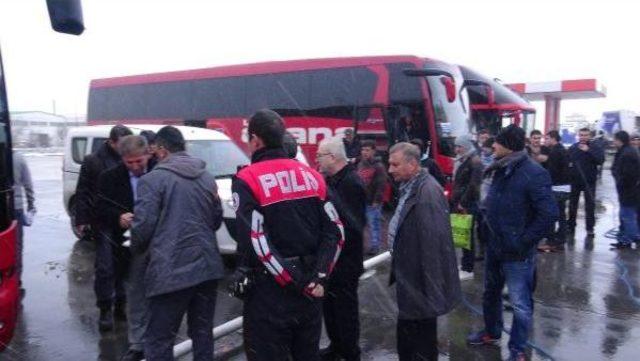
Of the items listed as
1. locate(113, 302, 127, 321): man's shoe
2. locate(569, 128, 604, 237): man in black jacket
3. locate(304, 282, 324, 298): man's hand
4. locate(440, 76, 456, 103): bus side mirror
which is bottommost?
locate(113, 302, 127, 321): man's shoe

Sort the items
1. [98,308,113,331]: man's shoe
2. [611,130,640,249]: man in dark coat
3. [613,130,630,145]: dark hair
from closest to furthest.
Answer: [98,308,113,331]: man's shoe < [611,130,640,249]: man in dark coat < [613,130,630,145]: dark hair

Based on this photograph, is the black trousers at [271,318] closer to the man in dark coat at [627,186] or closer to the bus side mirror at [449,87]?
the man in dark coat at [627,186]

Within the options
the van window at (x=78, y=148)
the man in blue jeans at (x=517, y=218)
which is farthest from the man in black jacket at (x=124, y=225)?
the van window at (x=78, y=148)

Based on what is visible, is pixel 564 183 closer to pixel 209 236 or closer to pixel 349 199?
pixel 349 199

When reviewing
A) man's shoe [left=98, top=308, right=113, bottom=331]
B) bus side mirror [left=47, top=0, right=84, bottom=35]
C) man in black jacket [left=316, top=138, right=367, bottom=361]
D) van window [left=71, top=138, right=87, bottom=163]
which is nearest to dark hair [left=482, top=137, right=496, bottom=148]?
man in black jacket [left=316, top=138, right=367, bottom=361]

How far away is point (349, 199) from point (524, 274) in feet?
4.56

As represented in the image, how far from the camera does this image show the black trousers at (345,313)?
3.91m

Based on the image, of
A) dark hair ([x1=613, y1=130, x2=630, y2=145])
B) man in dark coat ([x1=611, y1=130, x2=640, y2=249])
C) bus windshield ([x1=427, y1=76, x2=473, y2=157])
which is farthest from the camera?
bus windshield ([x1=427, y1=76, x2=473, y2=157])

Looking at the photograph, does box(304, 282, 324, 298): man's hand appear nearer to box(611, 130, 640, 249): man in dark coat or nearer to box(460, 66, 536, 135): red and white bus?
box(611, 130, 640, 249): man in dark coat

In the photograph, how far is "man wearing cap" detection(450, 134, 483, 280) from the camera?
6.32 m

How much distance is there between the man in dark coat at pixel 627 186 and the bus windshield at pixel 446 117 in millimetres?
3462

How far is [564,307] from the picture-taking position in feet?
17.4

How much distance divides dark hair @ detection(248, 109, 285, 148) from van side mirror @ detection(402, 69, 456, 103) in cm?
876

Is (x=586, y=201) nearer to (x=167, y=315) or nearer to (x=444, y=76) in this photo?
(x=444, y=76)
